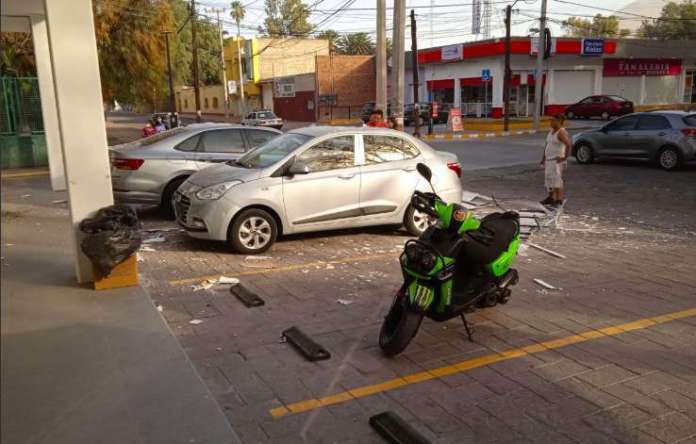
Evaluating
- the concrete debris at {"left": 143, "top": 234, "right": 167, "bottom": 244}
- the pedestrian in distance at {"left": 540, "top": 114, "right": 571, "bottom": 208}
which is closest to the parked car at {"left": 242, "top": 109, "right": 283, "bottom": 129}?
the pedestrian in distance at {"left": 540, "top": 114, "right": 571, "bottom": 208}

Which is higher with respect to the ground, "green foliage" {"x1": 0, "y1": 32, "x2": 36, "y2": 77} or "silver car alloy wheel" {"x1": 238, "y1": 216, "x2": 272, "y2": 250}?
"green foliage" {"x1": 0, "y1": 32, "x2": 36, "y2": 77}

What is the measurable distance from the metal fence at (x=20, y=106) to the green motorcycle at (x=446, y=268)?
1623 centimetres

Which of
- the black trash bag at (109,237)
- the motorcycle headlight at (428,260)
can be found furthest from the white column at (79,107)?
the motorcycle headlight at (428,260)

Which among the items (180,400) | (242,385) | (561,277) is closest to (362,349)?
(242,385)

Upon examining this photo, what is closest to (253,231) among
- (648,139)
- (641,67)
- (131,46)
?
(648,139)

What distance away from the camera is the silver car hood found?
25.6 feet

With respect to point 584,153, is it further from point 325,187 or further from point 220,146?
point 325,187

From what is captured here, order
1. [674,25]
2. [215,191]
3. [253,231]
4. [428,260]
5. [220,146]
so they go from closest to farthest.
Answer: [428,260]
[215,191]
[253,231]
[220,146]
[674,25]

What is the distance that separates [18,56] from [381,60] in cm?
1362

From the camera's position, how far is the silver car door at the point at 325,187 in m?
7.98

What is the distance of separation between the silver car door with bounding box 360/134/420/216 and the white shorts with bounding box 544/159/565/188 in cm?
344

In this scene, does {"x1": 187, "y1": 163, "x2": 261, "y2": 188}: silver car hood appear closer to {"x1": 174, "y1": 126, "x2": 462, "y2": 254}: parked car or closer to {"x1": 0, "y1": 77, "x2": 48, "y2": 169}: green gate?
{"x1": 174, "y1": 126, "x2": 462, "y2": 254}: parked car

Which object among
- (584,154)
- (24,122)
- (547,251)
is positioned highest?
(24,122)

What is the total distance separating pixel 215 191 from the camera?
7.68m
